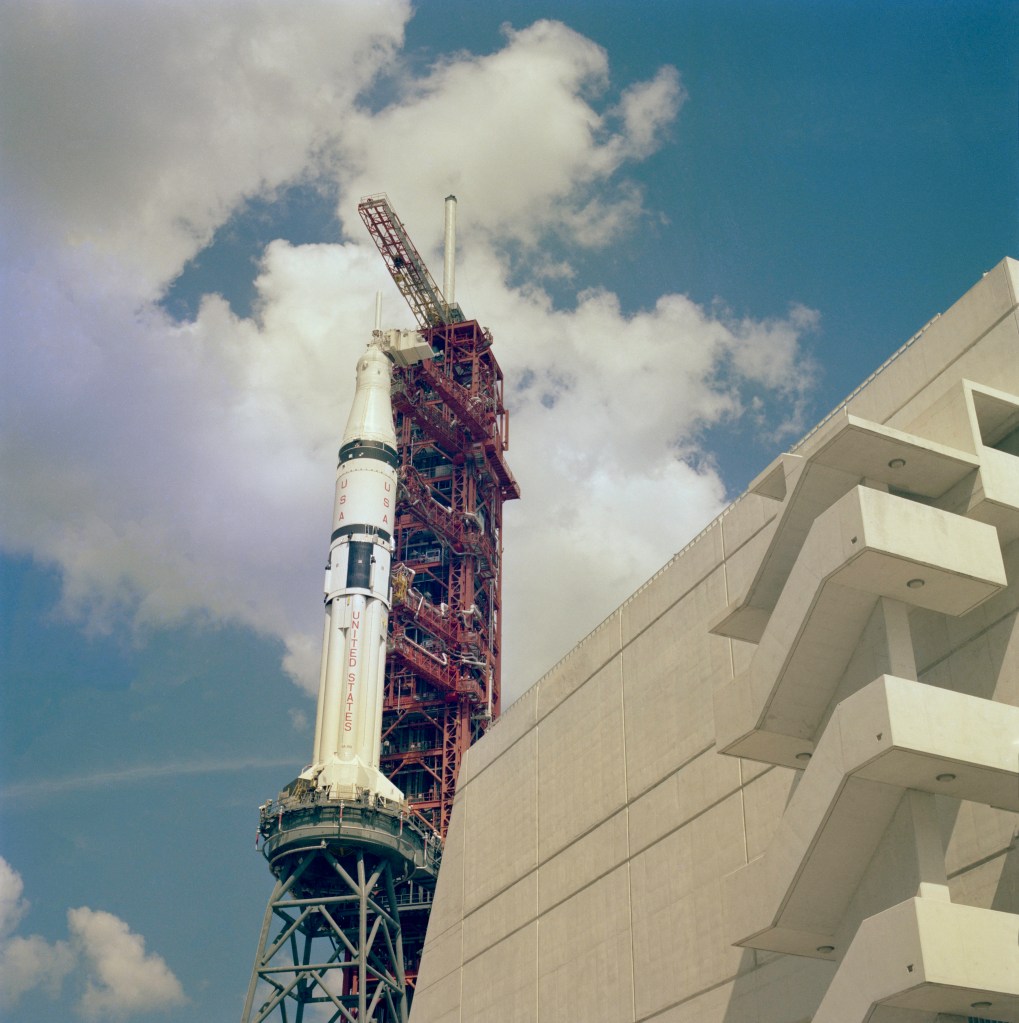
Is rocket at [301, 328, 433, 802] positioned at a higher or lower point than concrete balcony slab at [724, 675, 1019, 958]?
higher

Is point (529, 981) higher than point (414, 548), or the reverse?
point (414, 548)

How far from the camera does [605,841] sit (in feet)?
134

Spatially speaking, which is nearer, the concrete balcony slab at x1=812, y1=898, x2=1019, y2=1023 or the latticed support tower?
the concrete balcony slab at x1=812, y1=898, x2=1019, y2=1023

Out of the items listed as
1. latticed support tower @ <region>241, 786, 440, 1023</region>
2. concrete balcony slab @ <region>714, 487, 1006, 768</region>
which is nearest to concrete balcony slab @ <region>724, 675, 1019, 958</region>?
concrete balcony slab @ <region>714, 487, 1006, 768</region>

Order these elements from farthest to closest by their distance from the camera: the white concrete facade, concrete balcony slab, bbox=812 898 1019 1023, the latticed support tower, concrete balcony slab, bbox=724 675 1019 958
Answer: the latticed support tower, the white concrete facade, concrete balcony slab, bbox=724 675 1019 958, concrete balcony slab, bbox=812 898 1019 1023

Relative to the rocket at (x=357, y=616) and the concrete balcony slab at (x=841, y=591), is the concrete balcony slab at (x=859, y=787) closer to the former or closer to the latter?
the concrete balcony slab at (x=841, y=591)

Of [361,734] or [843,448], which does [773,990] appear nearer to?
[843,448]

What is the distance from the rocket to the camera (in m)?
69.3

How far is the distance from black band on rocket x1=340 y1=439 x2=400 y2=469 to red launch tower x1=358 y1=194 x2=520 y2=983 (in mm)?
12725

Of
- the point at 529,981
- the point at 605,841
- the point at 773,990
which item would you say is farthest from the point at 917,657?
the point at 529,981

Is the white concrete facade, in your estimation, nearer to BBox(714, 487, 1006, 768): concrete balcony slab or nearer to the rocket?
BBox(714, 487, 1006, 768): concrete balcony slab

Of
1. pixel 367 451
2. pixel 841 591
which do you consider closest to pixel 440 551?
pixel 367 451

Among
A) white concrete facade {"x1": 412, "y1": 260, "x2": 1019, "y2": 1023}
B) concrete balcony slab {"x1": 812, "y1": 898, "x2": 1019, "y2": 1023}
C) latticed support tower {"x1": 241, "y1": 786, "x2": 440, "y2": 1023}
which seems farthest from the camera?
latticed support tower {"x1": 241, "y1": 786, "x2": 440, "y2": 1023}

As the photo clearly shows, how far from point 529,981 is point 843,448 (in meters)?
24.3
